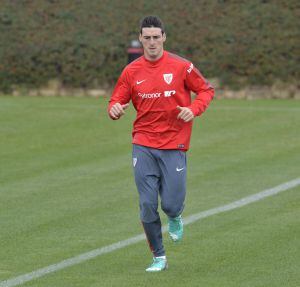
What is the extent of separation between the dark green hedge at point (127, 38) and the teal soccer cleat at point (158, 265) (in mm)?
20692

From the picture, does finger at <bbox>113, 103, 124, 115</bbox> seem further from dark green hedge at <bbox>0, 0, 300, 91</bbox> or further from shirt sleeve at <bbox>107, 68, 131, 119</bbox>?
dark green hedge at <bbox>0, 0, 300, 91</bbox>

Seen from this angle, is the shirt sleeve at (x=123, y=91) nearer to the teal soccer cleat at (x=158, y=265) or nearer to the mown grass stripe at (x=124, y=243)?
the teal soccer cleat at (x=158, y=265)

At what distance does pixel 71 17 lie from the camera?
32219 millimetres

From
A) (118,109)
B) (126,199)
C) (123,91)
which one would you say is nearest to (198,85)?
(123,91)

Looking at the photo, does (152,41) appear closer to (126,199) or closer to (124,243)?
(124,243)

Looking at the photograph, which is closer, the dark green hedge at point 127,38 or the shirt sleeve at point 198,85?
Result: the shirt sleeve at point 198,85

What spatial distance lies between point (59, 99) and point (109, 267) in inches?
797

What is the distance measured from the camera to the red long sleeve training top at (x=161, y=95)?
33.3ft

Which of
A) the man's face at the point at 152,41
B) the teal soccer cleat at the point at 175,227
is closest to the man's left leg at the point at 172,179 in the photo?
the teal soccer cleat at the point at 175,227

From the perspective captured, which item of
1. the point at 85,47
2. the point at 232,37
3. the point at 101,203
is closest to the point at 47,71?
the point at 85,47

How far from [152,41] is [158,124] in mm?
705

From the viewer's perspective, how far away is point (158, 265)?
10.2m

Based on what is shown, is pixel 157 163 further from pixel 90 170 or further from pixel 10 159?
pixel 10 159

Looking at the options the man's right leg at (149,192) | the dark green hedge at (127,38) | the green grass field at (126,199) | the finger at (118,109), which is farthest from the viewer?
the dark green hedge at (127,38)
